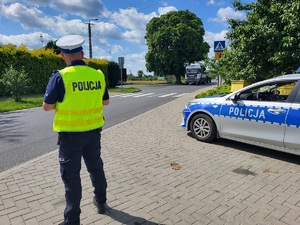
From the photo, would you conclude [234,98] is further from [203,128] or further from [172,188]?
[172,188]

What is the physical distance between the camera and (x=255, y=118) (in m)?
4.94

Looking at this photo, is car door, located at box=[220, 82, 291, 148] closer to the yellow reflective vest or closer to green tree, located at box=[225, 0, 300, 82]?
the yellow reflective vest

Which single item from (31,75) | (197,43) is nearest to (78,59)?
(31,75)

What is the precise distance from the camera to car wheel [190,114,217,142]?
5.79 meters

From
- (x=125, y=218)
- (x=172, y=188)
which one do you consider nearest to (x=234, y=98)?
(x=172, y=188)

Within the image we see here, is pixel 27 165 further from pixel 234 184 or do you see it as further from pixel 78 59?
pixel 234 184

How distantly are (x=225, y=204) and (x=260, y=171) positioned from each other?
1431 mm

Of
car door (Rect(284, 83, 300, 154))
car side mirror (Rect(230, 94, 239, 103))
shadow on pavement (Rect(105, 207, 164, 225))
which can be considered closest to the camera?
shadow on pavement (Rect(105, 207, 164, 225))

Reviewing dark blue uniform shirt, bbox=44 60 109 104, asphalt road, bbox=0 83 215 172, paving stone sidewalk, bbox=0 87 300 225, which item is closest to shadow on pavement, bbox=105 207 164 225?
paving stone sidewalk, bbox=0 87 300 225

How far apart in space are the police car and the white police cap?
11.9ft

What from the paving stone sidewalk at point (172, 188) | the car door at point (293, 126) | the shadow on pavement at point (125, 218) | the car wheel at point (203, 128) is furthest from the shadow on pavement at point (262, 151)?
the shadow on pavement at point (125, 218)

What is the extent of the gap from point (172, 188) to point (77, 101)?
1.92 m

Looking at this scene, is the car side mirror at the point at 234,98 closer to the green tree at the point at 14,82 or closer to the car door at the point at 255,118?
the car door at the point at 255,118

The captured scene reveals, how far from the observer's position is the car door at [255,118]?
4637 mm
